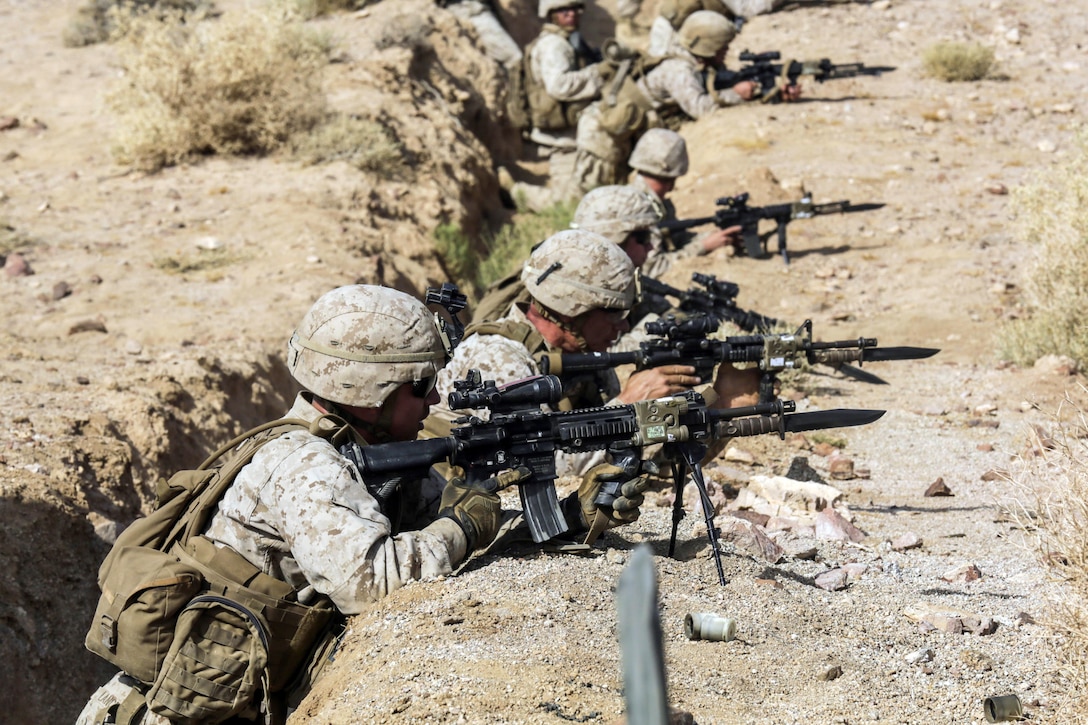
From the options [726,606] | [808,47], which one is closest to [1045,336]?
[726,606]

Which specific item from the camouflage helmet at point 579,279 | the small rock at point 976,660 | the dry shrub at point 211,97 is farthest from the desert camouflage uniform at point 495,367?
the dry shrub at point 211,97

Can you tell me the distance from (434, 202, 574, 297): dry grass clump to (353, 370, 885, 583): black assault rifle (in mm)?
5480

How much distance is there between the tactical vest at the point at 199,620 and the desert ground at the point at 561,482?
0.17 metres

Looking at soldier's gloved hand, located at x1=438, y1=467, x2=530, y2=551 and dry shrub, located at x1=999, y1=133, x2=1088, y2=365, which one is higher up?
soldier's gloved hand, located at x1=438, y1=467, x2=530, y2=551

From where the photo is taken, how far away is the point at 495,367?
4.65 meters

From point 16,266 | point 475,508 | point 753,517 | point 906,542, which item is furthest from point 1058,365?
point 16,266

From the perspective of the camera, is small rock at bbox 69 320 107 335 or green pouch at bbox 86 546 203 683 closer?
green pouch at bbox 86 546 203 683

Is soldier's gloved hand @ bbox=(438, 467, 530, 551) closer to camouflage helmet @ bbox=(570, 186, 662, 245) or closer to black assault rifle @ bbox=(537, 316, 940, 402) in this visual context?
black assault rifle @ bbox=(537, 316, 940, 402)

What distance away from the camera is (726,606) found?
11.8 ft

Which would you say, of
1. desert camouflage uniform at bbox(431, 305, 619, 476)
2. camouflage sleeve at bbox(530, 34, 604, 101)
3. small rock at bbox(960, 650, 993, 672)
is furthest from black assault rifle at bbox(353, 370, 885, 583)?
camouflage sleeve at bbox(530, 34, 604, 101)

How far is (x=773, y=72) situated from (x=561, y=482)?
32.9 feet

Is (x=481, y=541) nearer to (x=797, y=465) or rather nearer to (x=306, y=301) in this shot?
(x=797, y=465)

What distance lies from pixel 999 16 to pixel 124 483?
15.9 meters

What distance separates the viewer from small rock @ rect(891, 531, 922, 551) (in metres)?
4.93
